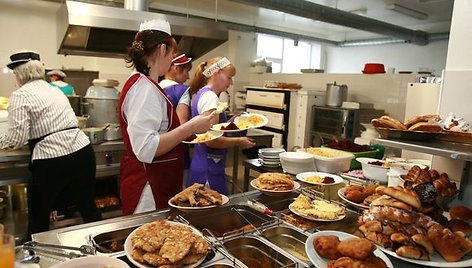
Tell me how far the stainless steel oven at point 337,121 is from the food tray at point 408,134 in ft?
10.2

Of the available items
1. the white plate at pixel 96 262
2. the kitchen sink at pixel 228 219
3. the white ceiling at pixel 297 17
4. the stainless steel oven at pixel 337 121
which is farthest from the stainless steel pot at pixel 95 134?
the stainless steel oven at pixel 337 121

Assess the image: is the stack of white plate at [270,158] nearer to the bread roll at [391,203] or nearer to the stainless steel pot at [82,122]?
the bread roll at [391,203]

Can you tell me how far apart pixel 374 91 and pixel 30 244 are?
A: 4.63m

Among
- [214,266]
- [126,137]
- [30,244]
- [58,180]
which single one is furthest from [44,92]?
[214,266]

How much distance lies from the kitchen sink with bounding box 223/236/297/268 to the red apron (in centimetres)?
63

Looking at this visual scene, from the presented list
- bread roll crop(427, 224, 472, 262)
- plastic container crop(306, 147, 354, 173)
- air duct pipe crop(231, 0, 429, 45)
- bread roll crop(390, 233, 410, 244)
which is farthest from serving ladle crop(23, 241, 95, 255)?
air duct pipe crop(231, 0, 429, 45)

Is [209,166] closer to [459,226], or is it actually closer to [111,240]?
[111,240]

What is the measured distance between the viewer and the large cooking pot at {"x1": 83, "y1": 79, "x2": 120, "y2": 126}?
3029 mm

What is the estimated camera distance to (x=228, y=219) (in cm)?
138

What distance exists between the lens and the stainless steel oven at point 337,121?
429 cm

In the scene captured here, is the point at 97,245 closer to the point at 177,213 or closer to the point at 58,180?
the point at 177,213

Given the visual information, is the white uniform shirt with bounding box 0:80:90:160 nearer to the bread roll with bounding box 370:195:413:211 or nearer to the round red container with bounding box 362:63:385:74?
the bread roll with bounding box 370:195:413:211

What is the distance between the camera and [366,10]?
5.82m

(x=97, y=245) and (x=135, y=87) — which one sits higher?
(x=135, y=87)
